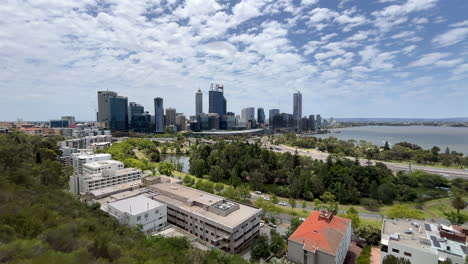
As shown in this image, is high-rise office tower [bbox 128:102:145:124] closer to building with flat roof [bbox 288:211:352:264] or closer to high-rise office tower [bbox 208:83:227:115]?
high-rise office tower [bbox 208:83:227:115]

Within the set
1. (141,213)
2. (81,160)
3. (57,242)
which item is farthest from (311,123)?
(57,242)

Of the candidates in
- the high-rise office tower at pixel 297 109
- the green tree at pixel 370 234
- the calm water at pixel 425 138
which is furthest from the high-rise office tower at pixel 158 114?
the green tree at pixel 370 234

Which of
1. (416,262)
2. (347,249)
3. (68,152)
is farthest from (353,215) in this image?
(68,152)

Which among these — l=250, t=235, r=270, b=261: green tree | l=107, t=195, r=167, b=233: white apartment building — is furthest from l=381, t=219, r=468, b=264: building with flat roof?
l=107, t=195, r=167, b=233: white apartment building

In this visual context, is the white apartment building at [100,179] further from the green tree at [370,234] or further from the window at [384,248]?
the window at [384,248]

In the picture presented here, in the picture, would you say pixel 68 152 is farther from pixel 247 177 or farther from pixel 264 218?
pixel 264 218

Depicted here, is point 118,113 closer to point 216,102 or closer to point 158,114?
point 158,114
